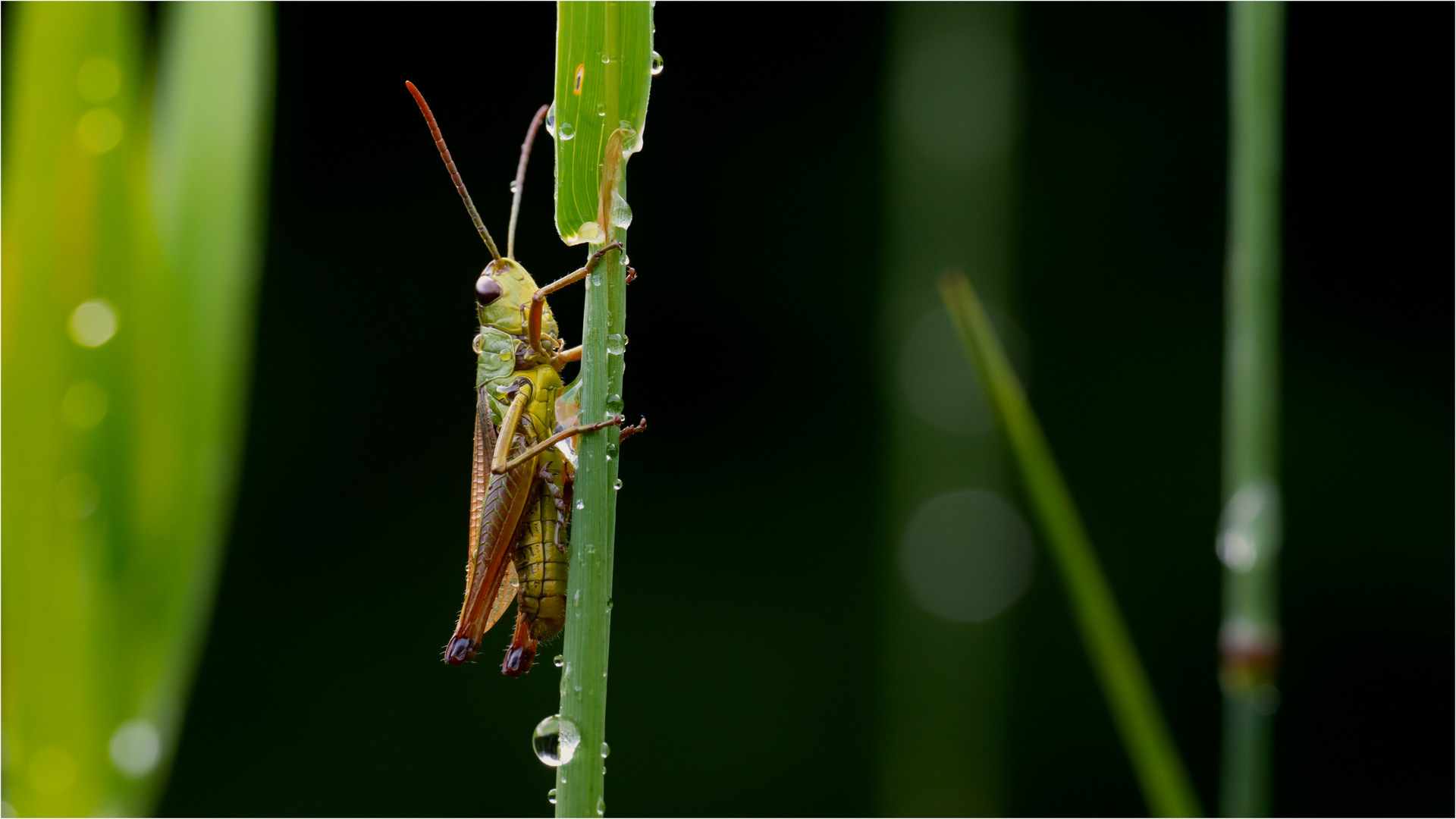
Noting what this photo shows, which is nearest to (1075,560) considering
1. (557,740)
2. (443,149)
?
(557,740)

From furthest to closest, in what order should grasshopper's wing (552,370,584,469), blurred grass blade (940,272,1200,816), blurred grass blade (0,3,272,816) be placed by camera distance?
grasshopper's wing (552,370,584,469)
blurred grass blade (940,272,1200,816)
blurred grass blade (0,3,272,816)

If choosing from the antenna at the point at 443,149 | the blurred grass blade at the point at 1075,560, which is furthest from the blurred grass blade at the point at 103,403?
the blurred grass blade at the point at 1075,560

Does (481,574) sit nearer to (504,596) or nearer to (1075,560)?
(504,596)

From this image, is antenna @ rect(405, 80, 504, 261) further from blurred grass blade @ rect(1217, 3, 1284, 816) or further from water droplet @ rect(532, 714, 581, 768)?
blurred grass blade @ rect(1217, 3, 1284, 816)

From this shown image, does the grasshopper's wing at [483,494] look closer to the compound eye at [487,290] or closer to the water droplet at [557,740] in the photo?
the compound eye at [487,290]

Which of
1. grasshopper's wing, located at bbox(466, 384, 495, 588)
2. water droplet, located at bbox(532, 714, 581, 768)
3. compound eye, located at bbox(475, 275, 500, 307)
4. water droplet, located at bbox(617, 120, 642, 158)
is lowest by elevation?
water droplet, located at bbox(532, 714, 581, 768)

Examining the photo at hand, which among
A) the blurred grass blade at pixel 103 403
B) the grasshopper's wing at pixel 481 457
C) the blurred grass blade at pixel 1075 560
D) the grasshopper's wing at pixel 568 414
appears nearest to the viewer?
the blurred grass blade at pixel 103 403

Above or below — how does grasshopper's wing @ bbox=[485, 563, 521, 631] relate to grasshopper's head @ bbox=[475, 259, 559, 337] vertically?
below

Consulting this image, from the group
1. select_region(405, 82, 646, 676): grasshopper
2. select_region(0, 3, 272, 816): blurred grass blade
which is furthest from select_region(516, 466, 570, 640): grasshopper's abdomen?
select_region(0, 3, 272, 816): blurred grass blade
